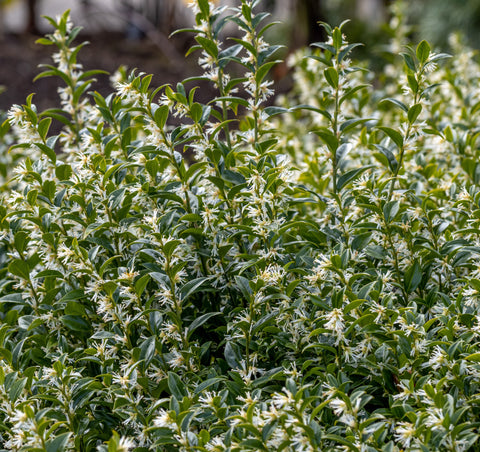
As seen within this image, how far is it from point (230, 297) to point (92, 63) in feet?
25.7

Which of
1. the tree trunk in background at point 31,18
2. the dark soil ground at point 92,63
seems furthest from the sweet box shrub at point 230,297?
the tree trunk in background at point 31,18

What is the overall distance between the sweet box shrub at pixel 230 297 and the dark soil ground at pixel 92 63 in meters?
6.13

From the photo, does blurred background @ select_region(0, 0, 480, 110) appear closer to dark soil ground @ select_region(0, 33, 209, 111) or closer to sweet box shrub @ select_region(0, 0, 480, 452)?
dark soil ground @ select_region(0, 33, 209, 111)

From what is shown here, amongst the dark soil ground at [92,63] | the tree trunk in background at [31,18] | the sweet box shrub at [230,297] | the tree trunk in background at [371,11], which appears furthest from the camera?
the tree trunk in background at [371,11]

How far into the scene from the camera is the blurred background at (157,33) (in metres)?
7.80

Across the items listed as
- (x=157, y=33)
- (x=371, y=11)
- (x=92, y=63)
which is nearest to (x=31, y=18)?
(x=92, y=63)

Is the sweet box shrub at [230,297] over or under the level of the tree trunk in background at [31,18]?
under

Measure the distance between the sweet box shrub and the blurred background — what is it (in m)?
6.13

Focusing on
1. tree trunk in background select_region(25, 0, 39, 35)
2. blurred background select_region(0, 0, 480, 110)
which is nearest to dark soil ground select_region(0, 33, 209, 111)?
blurred background select_region(0, 0, 480, 110)

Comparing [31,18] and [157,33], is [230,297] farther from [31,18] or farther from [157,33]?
[31,18]

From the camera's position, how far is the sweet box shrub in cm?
129

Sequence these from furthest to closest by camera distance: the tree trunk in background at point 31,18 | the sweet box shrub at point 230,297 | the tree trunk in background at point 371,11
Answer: the tree trunk in background at point 371,11, the tree trunk in background at point 31,18, the sweet box shrub at point 230,297

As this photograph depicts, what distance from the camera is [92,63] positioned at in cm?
882

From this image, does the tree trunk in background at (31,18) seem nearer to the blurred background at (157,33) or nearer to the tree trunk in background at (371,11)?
the blurred background at (157,33)
